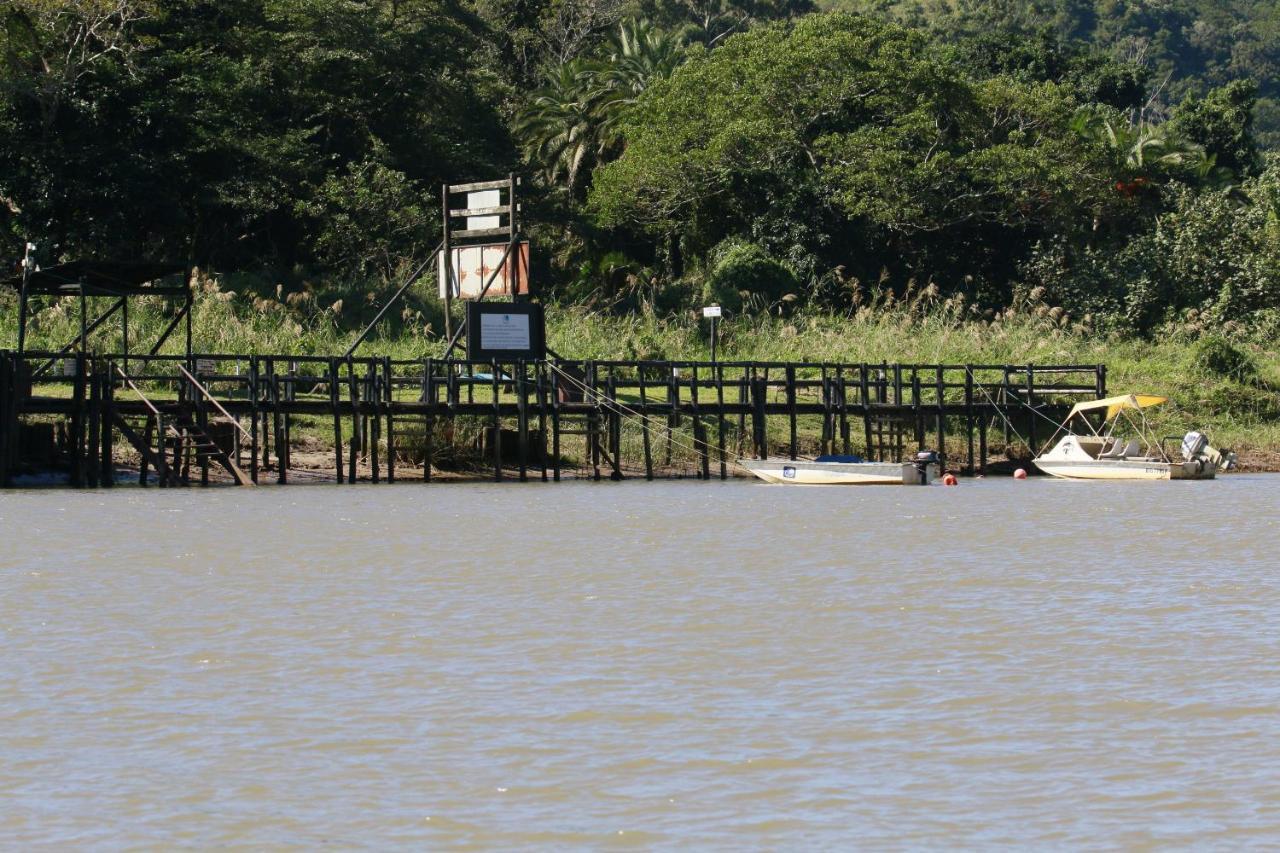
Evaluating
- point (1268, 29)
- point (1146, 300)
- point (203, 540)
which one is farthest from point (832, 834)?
point (1268, 29)

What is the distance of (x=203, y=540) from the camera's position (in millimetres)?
27375

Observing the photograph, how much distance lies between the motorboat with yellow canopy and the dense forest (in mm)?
13941

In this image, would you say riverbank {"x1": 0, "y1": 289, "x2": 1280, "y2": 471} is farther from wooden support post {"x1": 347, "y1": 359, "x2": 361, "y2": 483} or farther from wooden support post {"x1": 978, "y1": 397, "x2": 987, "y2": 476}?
wooden support post {"x1": 347, "y1": 359, "x2": 361, "y2": 483}

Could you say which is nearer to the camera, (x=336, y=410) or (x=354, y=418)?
(x=336, y=410)

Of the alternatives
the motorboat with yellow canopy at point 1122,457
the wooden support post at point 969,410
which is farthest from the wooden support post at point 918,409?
the motorboat with yellow canopy at point 1122,457

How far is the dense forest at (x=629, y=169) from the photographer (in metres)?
55.0

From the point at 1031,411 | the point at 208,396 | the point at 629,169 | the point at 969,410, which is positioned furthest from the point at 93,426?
the point at 629,169

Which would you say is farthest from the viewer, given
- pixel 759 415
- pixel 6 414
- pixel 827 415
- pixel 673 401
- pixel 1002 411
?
pixel 1002 411

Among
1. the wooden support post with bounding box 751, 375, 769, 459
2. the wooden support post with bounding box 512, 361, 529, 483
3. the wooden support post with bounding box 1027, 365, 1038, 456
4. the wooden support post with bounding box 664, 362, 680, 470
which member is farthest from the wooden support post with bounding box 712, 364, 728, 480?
the wooden support post with bounding box 1027, 365, 1038, 456

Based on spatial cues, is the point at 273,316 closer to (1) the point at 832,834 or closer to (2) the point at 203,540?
(2) the point at 203,540

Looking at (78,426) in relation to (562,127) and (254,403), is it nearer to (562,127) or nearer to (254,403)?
(254,403)

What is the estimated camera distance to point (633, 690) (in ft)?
49.5

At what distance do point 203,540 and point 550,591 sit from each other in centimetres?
790

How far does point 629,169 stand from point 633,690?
50891mm
